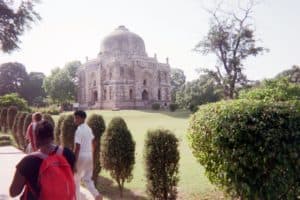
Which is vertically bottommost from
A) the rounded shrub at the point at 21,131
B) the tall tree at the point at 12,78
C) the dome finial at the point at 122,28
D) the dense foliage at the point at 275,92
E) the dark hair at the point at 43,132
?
the rounded shrub at the point at 21,131

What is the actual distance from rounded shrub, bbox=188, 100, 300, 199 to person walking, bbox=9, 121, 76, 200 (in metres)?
2.42

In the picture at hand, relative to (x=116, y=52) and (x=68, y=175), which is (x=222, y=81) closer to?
(x=68, y=175)

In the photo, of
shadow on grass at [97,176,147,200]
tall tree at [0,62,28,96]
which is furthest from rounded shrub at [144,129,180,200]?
tall tree at [0,62,28,96]

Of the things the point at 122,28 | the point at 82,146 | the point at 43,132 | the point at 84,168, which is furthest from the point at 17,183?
the point at 122,28

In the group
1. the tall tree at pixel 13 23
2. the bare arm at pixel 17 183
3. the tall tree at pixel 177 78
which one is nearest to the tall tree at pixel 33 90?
the tall tree at pixel 177 78

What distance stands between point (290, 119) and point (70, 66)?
7999cm

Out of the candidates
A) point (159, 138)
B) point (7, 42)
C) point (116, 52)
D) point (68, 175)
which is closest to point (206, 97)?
point (116, 52)

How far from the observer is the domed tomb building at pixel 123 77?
66.6 metres

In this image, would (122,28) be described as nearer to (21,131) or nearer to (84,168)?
(21,131)

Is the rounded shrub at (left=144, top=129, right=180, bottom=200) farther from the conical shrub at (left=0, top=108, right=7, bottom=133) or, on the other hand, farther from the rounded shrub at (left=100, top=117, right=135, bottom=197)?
the conical shrub at (left=0, top=108, right=7, bottom=133)

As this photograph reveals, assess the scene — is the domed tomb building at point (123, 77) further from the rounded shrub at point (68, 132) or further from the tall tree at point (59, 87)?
the rounded shrub at point (68, 132)

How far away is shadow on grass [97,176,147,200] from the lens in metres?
8.51

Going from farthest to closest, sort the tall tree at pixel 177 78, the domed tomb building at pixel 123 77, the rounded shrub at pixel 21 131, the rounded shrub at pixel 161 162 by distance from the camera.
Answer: the tall tree at pixel 177 78 → the domed tomb building at pixel 123 77 → the rounded shrub at pixel 21 131 → the rounded shrub at pixel 161 162

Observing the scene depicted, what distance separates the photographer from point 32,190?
3686 millimetres
